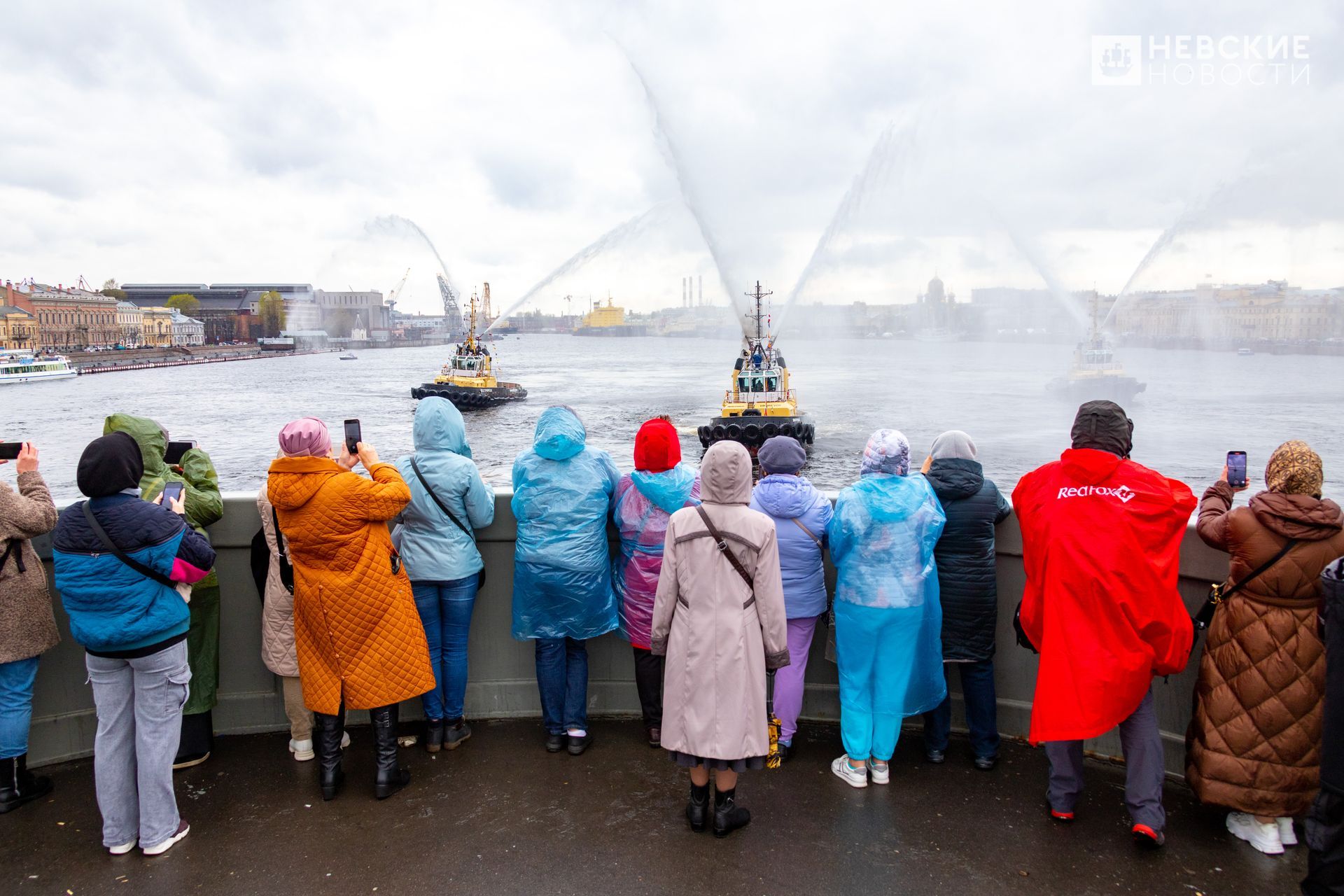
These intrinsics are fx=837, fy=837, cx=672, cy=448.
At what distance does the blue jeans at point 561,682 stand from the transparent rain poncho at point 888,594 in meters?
1.33

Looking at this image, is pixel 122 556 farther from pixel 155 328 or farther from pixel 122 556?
pixel 155 328

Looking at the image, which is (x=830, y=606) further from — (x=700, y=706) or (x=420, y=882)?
(x=420, y=882)

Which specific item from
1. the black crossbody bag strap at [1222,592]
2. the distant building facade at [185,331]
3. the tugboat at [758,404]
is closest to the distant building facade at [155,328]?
the distant building facade at [185,331]

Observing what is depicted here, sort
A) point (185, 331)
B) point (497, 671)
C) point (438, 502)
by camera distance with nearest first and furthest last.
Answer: point (438, 502), point (497, 671), point (185, 331)

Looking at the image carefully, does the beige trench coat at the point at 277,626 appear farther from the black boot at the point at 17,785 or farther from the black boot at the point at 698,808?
the black boot at the point at 698,808

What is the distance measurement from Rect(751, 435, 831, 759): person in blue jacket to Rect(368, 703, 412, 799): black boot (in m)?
1.83

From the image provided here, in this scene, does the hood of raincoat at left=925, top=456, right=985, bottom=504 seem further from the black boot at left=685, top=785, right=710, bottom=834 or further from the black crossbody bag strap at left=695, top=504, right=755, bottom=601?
the black boot at left=685, top=785, right=710, bottom=834

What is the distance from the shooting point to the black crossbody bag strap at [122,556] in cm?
322

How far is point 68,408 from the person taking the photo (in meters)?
65.1

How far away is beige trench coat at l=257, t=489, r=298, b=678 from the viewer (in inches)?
161

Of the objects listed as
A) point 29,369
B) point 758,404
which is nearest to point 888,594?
point 758,404

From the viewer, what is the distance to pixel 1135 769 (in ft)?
11.4

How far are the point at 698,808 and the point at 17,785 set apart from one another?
309cm

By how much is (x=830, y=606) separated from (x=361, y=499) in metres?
2.43
